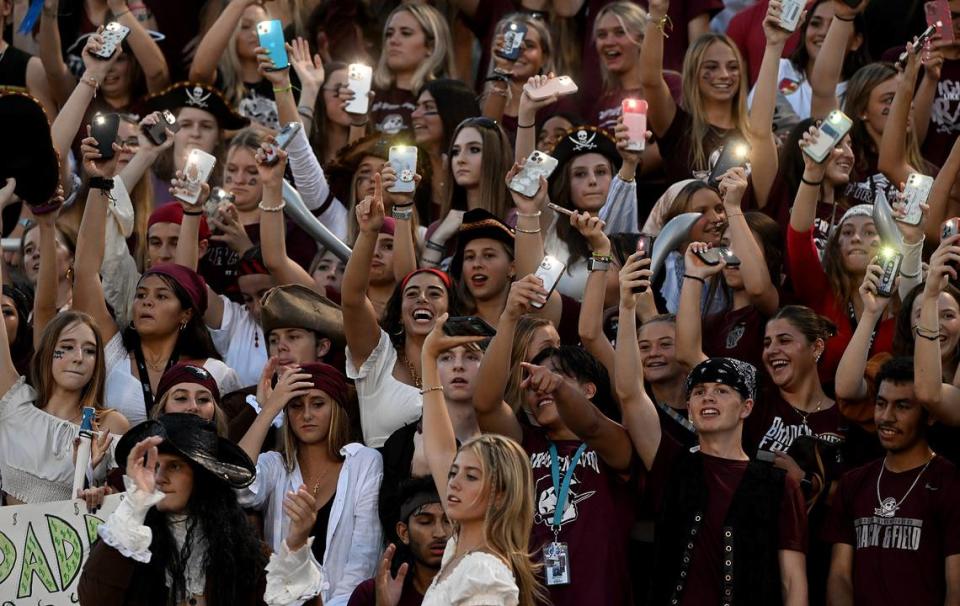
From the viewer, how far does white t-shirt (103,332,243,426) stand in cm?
876

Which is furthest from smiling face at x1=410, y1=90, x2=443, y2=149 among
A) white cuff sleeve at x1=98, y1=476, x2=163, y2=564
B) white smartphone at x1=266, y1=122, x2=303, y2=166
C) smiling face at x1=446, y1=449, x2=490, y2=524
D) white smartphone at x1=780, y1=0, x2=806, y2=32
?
white cuff sleeve at x1=98, y1=476, x2=163, y2=564

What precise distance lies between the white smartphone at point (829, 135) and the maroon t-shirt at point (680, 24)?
2544 mm

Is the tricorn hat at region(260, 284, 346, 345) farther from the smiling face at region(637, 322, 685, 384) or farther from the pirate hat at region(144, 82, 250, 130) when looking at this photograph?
the pirate hat at region(144, 82, 250, 130)

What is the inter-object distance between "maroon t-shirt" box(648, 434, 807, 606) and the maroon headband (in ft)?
5.39

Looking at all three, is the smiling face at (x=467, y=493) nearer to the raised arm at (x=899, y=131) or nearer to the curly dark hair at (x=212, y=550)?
the curly dark hair at (x=212, y=550)

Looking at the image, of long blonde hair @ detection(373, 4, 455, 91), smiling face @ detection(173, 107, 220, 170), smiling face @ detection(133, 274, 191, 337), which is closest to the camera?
smiling face @ detection(133, 274, 191, 337)

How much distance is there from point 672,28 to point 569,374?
372 centimetres

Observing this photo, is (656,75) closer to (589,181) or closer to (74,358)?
(589,181)

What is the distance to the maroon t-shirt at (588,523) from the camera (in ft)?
25.5

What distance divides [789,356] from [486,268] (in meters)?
1.50

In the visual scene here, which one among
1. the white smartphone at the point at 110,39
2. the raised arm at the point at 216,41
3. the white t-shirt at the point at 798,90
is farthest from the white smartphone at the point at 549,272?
the raised arm at the point at 216,41

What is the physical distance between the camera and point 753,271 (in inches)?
351

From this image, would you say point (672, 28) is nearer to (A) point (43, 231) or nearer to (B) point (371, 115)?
(B) point (371, 115)

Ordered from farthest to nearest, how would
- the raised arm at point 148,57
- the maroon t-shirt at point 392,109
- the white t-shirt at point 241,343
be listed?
the raised arm at point 148,57 < the maroon t-shirt at point 392,109 < the white t-shirt at point 241,343
